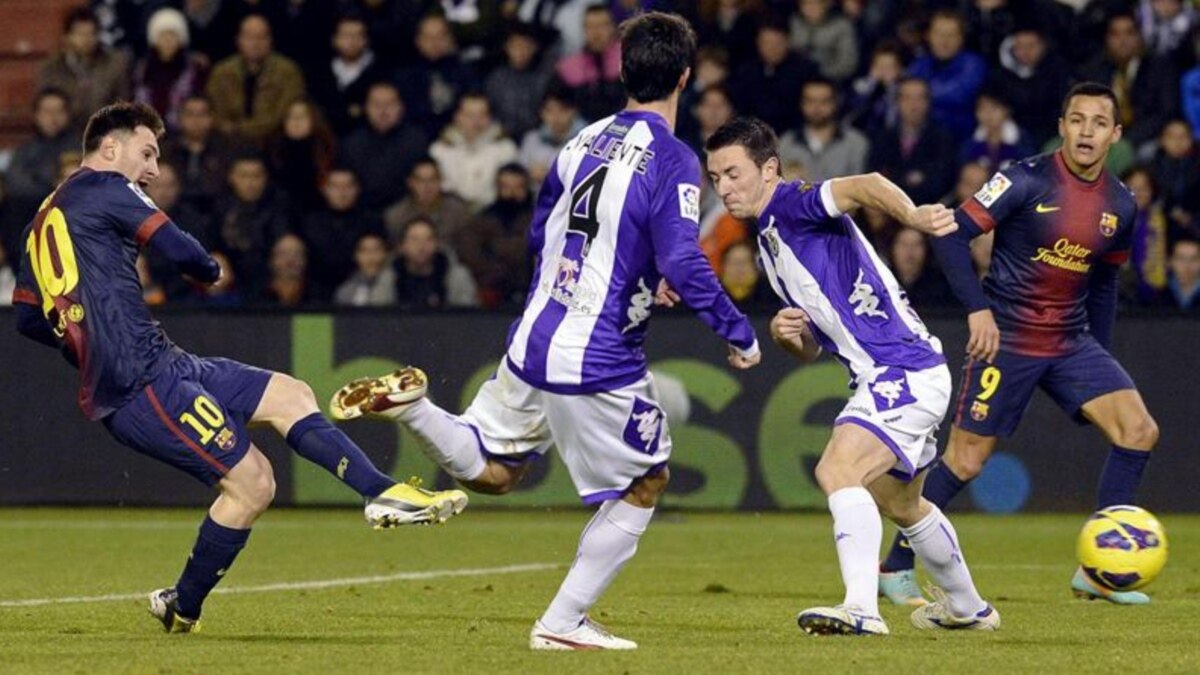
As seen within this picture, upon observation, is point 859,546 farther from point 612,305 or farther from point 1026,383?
point 1026,383

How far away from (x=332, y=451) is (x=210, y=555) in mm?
579

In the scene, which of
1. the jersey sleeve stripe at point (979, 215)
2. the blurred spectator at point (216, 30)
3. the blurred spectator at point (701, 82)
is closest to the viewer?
the jersey sleeve stripe at point (979, 215)

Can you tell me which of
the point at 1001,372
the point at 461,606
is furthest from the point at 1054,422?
the point at 461,606

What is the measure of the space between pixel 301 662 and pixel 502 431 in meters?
1.21

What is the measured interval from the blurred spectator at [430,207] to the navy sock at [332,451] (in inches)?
331

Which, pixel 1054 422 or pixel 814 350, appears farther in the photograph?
pixel 1054 422

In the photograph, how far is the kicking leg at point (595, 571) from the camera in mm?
8062

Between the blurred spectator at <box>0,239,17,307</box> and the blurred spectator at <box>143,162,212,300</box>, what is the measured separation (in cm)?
108

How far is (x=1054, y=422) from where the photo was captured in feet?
50.5

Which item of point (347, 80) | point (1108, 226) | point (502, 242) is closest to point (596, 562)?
point (1108, 226)

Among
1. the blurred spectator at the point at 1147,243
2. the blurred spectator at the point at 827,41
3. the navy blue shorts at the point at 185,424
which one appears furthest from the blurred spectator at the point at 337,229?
the navy blue shorts at the point at 185,424

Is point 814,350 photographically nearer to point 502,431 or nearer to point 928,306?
point 502,431

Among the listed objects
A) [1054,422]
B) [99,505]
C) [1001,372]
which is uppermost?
[1001,372]

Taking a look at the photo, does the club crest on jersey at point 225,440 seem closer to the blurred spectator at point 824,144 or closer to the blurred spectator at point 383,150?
the blurred spectator at point 824,144
